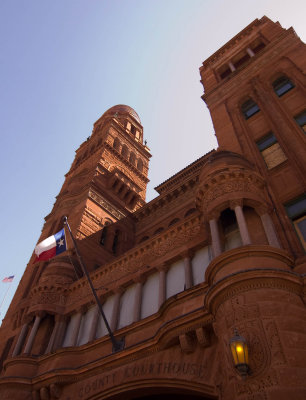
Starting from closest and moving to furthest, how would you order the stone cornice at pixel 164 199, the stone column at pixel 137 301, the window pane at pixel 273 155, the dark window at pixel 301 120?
the stone column at pixel 137 301
the window pane at pixel 273 155
the dark window at pixel 301 120
the stone cornice at pixel 164 199

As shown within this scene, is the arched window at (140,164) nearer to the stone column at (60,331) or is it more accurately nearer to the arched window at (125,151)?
the arched window at (125,151)

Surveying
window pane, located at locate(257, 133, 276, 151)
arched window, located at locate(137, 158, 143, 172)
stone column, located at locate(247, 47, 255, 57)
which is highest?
arched window, located at locate(137, 158, 143, 172)

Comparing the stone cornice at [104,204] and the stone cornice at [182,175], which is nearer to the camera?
the stone cornice at [182,175]

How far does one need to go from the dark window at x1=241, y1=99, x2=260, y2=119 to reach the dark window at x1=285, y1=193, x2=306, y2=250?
769cm

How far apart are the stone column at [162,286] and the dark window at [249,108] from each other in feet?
31.5

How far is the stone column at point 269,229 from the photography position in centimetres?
1109

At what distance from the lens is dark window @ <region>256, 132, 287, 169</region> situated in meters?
15.0

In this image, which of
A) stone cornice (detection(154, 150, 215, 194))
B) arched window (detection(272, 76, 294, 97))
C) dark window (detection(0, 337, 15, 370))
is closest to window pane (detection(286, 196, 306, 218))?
arched window (detection(272, 76, 294, 97))

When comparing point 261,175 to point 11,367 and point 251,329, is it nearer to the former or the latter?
point 251,329

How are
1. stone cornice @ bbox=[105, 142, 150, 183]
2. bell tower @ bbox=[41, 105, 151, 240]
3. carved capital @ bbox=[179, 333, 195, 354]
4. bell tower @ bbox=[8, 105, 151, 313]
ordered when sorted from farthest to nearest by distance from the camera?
stone cornice @ bbox=[105, 142, 150, 183]
bell tower @ bbox=[41, 105, 151, 240]
bell tower @ bbox=[8, 105, 151, 313]
carved capital @ bbox=[179, 333, 195, 354]

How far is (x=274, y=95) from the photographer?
1839 cm

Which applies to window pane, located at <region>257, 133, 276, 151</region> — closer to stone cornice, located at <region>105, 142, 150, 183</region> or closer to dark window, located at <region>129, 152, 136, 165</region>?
stone cornice, located at <region>105, 142, 150, 183</region>

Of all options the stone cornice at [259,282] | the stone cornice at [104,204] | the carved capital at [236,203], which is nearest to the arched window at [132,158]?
the stone cornice at [104,204]

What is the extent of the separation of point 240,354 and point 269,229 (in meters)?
4.97
